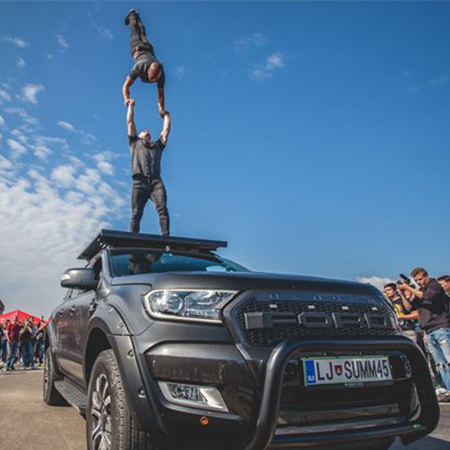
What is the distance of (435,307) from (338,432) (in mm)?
4593

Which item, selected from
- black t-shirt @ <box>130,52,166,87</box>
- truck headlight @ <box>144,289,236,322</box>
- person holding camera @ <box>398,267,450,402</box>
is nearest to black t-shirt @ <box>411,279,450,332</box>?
person holding camera @ <box>398,267,450,402</box>

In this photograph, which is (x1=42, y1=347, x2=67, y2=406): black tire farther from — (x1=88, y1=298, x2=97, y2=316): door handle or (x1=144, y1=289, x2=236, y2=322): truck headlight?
(x1=144, y1=289, x2=236, y2=322): truck headlight

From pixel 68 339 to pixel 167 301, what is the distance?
2.35m

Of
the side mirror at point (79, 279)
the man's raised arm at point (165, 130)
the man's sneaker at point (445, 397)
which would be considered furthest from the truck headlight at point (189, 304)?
the man's raised arm at point (165, 130)

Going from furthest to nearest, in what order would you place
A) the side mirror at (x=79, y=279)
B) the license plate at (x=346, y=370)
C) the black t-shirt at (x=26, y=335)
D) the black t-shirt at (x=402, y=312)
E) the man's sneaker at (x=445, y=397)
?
the black t-shirt at (x=26, y=335), the black t-shirt at (x=402, y=312), the man's sneaker at (x=445, y=397), the side mirror at (x=79, y=279), the license plate at (x=346, y=370)

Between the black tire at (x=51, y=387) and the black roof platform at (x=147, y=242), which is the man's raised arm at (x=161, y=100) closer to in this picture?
the black roof platform at (x=147, y=242)

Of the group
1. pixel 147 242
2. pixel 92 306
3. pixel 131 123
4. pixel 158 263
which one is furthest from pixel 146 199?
pixel 92 306

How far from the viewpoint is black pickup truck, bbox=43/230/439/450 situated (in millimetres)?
Result: 2025

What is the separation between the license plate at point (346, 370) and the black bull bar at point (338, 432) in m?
0.09

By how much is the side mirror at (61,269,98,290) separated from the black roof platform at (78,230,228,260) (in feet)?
2.50

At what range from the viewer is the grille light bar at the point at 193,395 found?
80.7 inches

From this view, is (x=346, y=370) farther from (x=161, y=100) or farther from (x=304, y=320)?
(x=161, y=100)

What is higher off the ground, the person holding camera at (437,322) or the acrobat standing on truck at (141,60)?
the acrobat standing on truck at (141,60)

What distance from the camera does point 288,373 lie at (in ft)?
6.97
